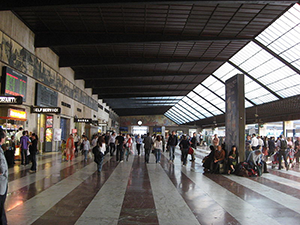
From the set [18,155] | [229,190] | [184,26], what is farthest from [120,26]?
[229,190]

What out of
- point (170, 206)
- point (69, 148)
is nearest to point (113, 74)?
point (69, 148)

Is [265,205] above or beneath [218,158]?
beneath

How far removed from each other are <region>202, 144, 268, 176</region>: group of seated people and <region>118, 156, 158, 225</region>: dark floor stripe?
3.73 meters

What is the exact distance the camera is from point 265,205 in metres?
6.07

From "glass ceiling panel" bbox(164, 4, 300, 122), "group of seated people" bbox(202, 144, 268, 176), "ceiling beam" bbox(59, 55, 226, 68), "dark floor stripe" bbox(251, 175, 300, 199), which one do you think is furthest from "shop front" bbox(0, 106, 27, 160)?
"glass ceiling panel" bbox(164, 4, 300, 122)

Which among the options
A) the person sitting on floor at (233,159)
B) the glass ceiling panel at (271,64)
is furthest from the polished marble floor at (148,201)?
the glass ceiling panel at (271,64)

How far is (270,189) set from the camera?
802cm

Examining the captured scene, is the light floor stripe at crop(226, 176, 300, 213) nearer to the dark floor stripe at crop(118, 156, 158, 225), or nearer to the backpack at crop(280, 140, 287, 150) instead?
the dark floor stripe at crop(118, 156, 158, 225)

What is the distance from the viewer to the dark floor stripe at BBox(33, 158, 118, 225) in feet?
15.7

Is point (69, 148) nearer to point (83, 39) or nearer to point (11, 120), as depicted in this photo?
point (11, 120)

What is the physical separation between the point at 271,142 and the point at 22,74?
16.4 meters

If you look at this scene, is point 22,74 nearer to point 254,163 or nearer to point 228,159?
point 228,159

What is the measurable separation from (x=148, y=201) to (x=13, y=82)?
10919mm

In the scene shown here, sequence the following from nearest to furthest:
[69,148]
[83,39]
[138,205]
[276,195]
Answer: [138,205] < [276,195] < [69,148] < [83,39]
